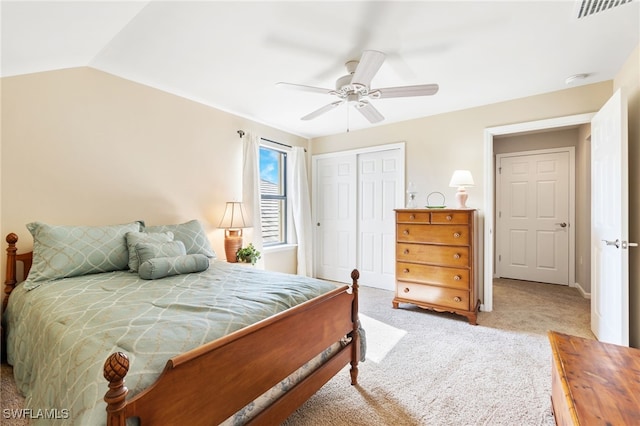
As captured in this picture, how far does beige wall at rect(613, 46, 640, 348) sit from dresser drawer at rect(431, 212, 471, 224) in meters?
1.18

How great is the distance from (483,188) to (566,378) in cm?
250

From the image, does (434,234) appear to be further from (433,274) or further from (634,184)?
(634,184)

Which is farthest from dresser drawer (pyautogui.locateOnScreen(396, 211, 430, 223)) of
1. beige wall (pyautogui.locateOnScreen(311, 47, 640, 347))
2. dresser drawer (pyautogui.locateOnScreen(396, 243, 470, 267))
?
beige wall (pyautogui.locateOnScreen(311, 47, 640, 347))

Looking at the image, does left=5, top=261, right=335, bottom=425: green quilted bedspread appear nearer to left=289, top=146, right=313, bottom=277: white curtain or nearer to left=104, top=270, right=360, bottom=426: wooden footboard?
left=104, top=270, right=360, bottom=426: wooden footboard

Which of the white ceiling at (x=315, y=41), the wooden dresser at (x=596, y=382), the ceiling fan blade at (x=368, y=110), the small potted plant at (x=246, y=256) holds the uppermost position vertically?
the white ceiling at (x=315, y=41)

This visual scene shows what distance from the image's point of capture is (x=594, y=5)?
1.69 metres

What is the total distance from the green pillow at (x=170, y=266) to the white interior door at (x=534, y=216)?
15.9ft

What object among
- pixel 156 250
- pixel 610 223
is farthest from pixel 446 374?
pixel 156 250

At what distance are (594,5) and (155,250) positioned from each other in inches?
128

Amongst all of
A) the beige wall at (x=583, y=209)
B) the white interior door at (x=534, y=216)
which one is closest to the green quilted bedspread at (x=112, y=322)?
the beige wall at (x=583, y=209)

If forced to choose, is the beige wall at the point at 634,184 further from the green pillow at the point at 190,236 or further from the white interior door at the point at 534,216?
the green pillow at the point at 190,236

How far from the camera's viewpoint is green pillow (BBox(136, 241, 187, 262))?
211 cm

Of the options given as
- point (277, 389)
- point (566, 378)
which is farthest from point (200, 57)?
point (566, 378)

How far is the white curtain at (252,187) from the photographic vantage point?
371cm
